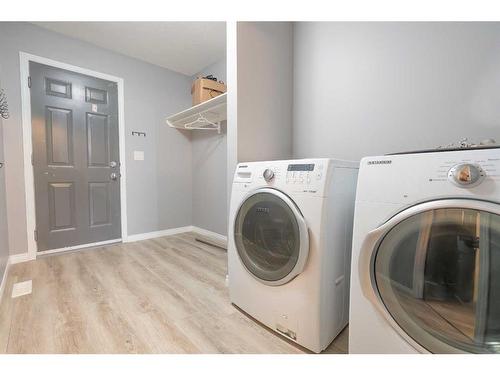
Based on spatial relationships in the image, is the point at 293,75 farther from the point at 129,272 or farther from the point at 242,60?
the point at 129,272

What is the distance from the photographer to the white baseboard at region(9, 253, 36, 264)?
199 cm

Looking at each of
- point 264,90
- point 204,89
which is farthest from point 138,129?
point 264,90

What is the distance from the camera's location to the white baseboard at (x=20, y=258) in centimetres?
199

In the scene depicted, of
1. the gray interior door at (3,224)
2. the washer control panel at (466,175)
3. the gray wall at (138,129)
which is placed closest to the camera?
the washer control panel at (466,175)

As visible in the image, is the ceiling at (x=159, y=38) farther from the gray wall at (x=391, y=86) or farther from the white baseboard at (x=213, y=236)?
the white baseboard at (x=213, y=236)

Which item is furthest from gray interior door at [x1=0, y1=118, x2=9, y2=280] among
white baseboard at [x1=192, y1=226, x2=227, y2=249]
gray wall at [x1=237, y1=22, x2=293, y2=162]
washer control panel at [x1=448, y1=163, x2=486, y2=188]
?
washer control panel at [x1=448, y1=163, x2=486, y2=188]

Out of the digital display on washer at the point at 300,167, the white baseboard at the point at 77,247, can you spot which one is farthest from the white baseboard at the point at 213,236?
the digital display on washer at the point at 300,167

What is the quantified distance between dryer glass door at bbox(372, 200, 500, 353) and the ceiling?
7.75 feet

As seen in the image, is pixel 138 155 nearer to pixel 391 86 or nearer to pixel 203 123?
pixel 203 123

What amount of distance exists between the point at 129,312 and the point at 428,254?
4.92ft

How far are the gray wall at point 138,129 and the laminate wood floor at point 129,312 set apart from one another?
2.52 ft

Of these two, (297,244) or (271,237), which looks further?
(271,237)

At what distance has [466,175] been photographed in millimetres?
604

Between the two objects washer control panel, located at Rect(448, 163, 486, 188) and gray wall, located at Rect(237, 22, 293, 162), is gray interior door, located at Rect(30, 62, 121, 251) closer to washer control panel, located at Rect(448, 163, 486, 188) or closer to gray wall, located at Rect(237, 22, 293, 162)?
gray wall, located at Rect(237, 22, 293, 162)
